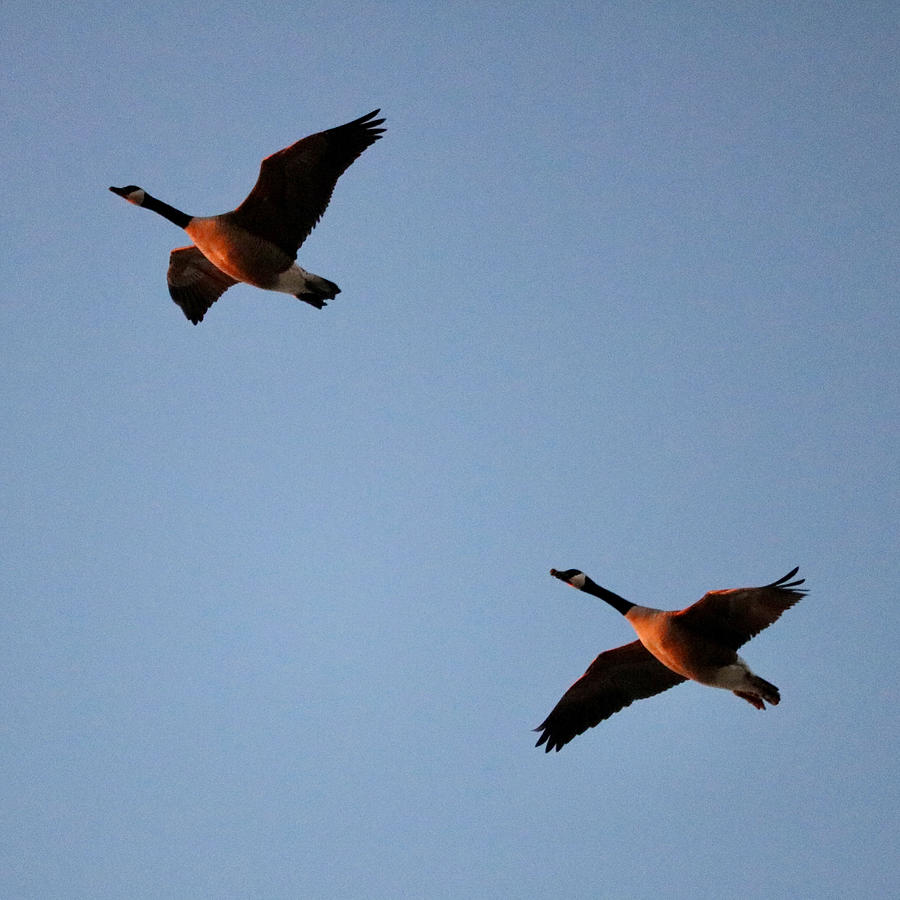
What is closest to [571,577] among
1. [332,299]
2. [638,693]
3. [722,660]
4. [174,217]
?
[638,693]

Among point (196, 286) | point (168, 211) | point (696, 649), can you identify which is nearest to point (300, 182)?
point (168, 211)

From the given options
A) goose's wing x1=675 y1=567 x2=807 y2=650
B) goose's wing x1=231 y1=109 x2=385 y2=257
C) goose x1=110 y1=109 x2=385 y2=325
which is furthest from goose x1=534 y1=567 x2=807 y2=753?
goose's wing x1=231 y1=109 x2=385 y2=257

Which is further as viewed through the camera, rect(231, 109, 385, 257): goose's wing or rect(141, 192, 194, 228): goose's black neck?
rect(141, 192, 194, 228): goose's black neck

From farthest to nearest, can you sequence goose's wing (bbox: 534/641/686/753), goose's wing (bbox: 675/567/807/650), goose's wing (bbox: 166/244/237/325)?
goose's wing (bbox: 166/244/237/325)
goose's wing (bbox: 534/641/686/753)
goose's wing (bbox: 675/567/807/650)

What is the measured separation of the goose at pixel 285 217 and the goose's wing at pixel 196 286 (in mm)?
1665

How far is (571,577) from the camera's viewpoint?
46.6 feet

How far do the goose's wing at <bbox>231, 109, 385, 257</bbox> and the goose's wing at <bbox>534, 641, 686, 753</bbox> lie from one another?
6.09 meters

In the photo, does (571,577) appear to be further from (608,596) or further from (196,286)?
(196,286)

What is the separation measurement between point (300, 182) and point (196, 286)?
3.05 meters

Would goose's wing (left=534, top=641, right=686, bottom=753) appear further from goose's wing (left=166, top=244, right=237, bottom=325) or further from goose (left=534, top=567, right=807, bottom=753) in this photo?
goose's wing (left=166, top=244, right=237, bottom=325)

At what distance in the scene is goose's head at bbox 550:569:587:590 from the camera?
46.4ft

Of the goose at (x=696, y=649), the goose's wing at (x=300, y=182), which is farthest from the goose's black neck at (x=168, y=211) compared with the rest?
the goose at (x=696, y=649)

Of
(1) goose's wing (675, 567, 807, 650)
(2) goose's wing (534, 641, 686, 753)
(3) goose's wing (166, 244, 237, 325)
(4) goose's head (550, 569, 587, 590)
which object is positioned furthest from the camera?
(3) goose's wing (166, 244, 237, 325)

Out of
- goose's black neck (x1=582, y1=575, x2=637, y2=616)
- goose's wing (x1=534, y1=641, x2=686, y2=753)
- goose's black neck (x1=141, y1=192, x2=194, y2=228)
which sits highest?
goose's black neck (x1=141, y1=192, x2=194, y2=228)
